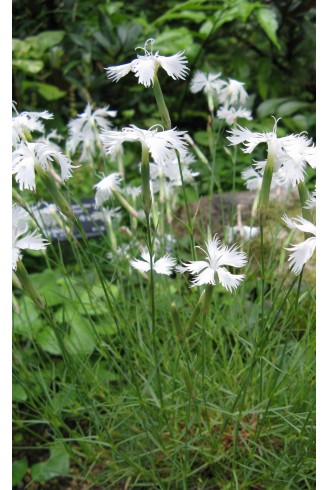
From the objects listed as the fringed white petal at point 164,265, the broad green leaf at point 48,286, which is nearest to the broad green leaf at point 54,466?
the broad green leaf at point 48,286

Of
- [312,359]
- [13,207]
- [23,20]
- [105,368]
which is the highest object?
[23,20]

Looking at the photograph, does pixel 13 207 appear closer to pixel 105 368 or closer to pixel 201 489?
pixel 201 489

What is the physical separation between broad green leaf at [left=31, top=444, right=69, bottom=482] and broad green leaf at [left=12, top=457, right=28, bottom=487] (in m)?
0.04

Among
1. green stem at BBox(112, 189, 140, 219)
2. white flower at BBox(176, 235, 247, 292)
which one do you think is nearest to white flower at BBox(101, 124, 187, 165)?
white flower at BBox(176, 235, 247, 292)

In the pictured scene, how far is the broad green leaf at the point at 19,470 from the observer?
41.8 inches

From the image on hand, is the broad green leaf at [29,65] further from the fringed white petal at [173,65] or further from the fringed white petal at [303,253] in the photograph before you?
the fringed white petal at [303,253]

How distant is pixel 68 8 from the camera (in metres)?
2.22

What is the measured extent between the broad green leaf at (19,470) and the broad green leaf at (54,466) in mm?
44

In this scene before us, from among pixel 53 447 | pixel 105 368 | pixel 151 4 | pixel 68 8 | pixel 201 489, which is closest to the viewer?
pixel 201 489

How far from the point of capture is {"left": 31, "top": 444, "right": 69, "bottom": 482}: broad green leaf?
989 mm

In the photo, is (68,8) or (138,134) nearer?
(138,134)

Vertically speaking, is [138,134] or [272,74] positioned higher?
[138,134]

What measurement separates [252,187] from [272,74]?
1462 mm

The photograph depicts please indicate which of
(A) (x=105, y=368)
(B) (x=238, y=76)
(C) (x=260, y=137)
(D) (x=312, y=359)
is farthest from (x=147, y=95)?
(C) (x=260, y=137)
